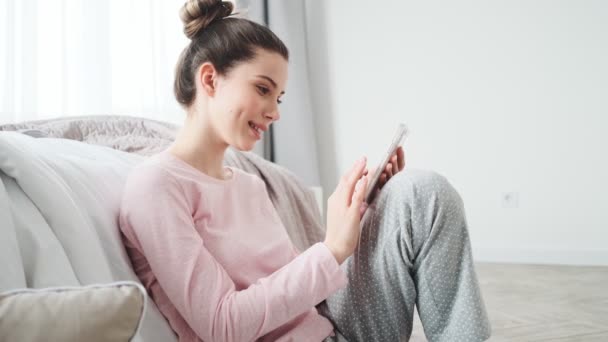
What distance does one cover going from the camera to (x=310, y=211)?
5.59ft

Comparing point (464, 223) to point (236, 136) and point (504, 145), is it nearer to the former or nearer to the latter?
point (236, 136)

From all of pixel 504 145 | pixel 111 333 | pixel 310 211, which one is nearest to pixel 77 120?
pixel 310 211

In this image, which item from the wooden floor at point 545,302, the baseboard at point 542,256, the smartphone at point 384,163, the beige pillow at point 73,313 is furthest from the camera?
the baseboard at point 542,256

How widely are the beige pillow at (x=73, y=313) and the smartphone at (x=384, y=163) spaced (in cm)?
62

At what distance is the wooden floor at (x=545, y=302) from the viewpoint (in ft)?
5.38

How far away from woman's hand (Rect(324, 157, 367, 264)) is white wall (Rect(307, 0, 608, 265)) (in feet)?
7.51

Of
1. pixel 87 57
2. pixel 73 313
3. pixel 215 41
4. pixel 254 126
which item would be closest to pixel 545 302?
pixel 254 126

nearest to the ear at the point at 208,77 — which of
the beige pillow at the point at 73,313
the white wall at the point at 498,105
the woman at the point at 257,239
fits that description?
the woman at the point at 257,239

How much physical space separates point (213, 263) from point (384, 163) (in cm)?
38

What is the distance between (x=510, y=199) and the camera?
3.01 m

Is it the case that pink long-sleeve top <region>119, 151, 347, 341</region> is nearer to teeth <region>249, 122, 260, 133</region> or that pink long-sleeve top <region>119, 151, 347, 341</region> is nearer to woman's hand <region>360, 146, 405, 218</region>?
teeth <region>249, 122, 260, 133</region>

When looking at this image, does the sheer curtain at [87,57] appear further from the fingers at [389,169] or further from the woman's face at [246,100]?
the fingers at [389,169]

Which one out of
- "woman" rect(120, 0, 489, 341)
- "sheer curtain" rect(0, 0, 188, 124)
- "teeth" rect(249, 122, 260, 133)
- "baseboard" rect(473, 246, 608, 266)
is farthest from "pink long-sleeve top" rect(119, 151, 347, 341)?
"baseboard" rect(473, 246, 608, 266)

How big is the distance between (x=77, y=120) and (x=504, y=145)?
2226 mm
